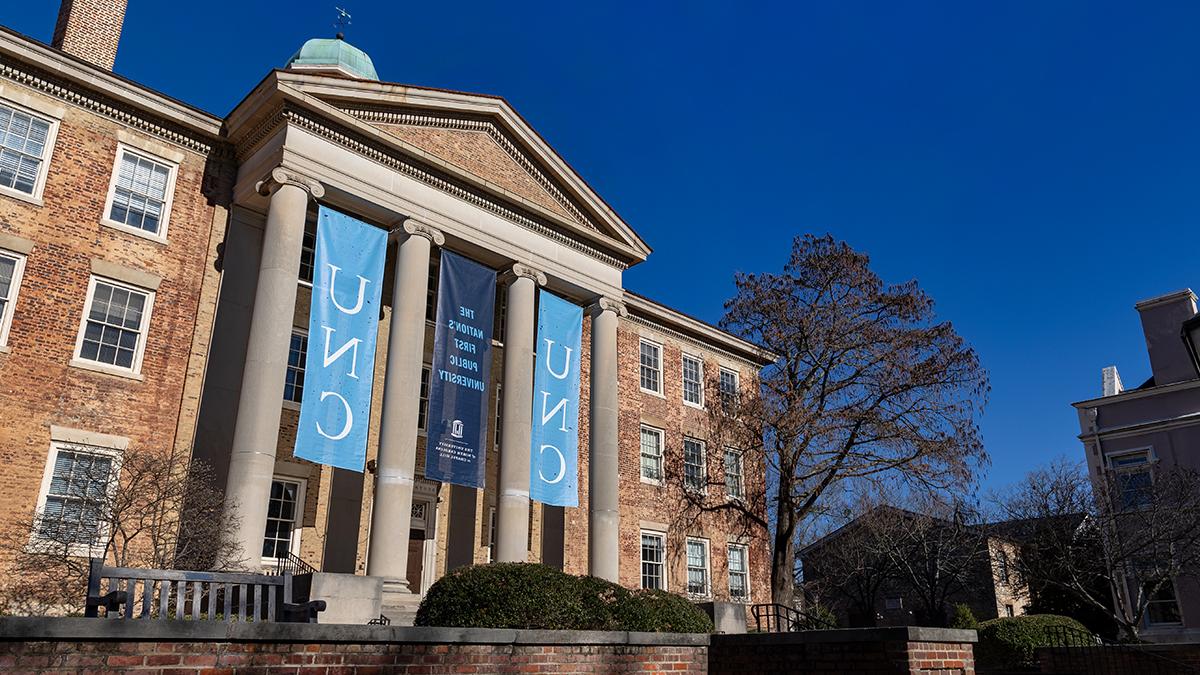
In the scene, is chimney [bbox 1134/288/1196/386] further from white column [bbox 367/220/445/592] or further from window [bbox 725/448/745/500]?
white column [bbox 367/220/445/592]

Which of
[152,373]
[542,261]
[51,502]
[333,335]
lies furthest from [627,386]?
[51,502]

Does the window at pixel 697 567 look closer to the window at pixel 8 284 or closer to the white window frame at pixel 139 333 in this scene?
the white window frame at pixel 139 333

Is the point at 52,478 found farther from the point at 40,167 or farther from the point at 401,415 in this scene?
the point at 401,415

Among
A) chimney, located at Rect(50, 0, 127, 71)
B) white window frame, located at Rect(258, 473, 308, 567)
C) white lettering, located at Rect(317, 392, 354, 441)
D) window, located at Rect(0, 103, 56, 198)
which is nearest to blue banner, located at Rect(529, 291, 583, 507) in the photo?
white lettering, located at Rect(317, 392, 354, 441)

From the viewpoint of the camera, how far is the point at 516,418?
22.5 m

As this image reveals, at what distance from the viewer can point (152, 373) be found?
18859 mm

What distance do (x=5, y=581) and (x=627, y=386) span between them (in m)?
19.5

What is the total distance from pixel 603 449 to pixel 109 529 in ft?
41.8

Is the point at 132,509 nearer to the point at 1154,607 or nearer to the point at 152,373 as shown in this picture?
the point at 152,373

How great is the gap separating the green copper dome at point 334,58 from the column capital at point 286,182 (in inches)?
621

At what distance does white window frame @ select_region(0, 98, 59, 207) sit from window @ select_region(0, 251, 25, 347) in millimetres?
1313

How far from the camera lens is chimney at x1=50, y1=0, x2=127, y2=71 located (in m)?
22.1

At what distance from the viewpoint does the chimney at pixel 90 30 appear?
72.6 ft

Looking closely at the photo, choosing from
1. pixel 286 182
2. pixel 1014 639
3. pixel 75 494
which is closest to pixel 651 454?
pixel 1014 639
